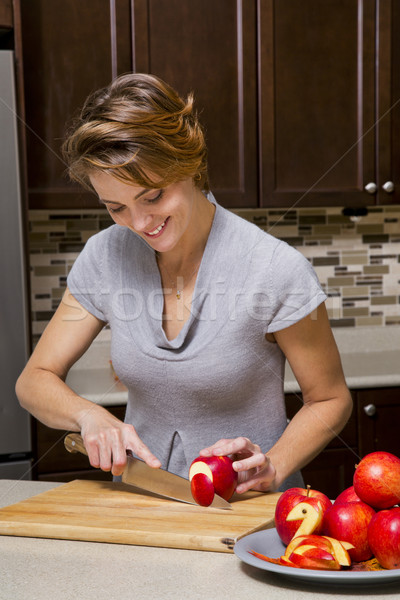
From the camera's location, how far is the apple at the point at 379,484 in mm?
910

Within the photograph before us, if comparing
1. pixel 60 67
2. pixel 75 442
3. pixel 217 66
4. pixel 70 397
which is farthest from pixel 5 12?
pixel 75 442

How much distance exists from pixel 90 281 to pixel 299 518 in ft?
2.51

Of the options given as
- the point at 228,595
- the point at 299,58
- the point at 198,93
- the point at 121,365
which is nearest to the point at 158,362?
the point at 121,365

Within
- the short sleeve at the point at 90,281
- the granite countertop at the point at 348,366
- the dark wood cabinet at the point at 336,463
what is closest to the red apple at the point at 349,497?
the short sleeve at the point at 90,281

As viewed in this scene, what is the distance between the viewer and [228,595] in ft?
2.79

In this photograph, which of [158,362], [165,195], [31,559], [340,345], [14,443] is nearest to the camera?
[31,559]

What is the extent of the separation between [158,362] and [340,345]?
1.68 meters

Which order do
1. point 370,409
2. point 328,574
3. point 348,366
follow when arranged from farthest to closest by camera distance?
point 348,366 < point 370,409 < point 328,574

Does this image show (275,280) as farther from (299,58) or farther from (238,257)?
(299,58)

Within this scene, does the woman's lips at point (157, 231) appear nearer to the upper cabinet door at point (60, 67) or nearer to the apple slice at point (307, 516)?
the apple slice at point (307, 516)

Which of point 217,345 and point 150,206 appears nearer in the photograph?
point 150,206

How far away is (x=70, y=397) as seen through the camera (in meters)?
1.40

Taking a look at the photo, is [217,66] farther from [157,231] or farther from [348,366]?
[157,231]

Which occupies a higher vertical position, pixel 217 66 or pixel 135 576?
pixel 217 66
